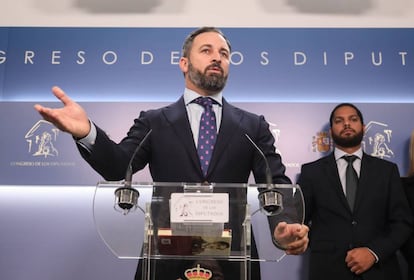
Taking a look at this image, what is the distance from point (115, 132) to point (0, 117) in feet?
2.54

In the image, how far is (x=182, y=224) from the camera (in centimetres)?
129

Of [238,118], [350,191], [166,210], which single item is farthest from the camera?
[350,191]

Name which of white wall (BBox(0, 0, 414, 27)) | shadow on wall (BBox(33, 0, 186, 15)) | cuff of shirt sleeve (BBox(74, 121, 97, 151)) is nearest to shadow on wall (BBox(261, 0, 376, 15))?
white wall (BBox(0, 0, 414, 27))

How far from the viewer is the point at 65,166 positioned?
3443 millimetres

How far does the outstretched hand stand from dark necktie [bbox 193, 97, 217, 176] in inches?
20.6

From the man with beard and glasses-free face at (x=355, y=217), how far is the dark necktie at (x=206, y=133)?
116 centimetres

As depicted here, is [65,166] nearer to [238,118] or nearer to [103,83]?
[103,83]

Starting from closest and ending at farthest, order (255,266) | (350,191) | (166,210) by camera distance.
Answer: (166,210), (255,266), (350,191)

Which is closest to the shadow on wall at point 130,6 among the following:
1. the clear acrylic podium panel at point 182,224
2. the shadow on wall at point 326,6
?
the shadow on wall at point 326,6

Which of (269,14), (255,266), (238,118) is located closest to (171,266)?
(255,266)

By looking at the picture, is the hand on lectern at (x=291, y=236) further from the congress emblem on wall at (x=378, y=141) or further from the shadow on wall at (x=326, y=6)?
the shadow on wall at (x=326, y=6)

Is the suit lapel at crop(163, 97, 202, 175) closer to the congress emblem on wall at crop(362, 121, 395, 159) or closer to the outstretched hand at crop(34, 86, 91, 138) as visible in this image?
the outstretched hand at crop(34, 86, 91, 138)

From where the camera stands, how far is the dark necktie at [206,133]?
76.5 inches

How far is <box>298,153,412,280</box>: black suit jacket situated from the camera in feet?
9.16
